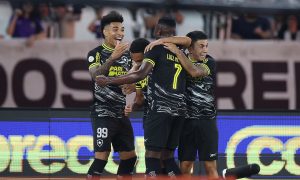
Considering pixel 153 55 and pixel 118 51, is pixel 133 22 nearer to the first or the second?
pixel 118 51

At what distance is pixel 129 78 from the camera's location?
959 centimetres

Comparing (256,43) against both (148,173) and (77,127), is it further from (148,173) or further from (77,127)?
(148,173)

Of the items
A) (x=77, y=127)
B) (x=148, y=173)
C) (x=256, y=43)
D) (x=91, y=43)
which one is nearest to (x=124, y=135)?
(x=148, y=173)

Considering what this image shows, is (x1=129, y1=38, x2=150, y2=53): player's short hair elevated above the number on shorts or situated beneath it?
elevated above

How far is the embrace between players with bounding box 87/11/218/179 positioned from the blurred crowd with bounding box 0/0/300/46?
A: 6.23m

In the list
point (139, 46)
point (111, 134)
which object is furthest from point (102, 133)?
point (139, 46)

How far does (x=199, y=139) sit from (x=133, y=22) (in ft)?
22.3

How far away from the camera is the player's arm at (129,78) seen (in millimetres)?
9508

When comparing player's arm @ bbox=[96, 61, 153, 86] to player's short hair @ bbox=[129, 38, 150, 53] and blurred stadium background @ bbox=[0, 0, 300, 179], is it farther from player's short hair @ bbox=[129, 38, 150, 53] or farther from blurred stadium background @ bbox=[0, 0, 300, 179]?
blurred stadium background @ bbox=[0, 0, 300, 179]

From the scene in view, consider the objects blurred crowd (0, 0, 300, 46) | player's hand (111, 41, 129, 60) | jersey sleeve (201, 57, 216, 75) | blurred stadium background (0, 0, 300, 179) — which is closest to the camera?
player's hand (111, 41, 129, 60)

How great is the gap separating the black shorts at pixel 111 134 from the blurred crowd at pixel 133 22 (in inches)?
250

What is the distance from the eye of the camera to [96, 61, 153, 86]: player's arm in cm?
951

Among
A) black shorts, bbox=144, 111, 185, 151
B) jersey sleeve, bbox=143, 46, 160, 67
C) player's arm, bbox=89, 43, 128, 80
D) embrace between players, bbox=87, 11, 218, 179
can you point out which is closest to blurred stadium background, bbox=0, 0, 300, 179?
embrace between players, bbox=87, 11, 218, 179

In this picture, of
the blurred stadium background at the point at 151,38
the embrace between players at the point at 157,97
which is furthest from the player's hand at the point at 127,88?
the blurred stadium background at the point at 151,38
